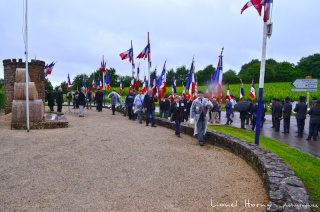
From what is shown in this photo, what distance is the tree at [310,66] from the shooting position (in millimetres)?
74875

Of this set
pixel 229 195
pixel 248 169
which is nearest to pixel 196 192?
pixel 229 195

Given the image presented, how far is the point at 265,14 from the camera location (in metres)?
8.04

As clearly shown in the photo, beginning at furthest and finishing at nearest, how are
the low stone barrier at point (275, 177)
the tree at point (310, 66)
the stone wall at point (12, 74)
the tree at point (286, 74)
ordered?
the tree at point (286, 74) → the tree at point (310, 66) → the stone wall at point (12, 74) → the low stone barrier at point (275, 177)

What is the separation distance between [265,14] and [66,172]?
22.1 ft

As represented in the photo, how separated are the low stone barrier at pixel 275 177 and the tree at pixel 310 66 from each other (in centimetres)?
7571

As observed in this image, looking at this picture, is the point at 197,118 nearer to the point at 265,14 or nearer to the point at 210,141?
the point at 210,141

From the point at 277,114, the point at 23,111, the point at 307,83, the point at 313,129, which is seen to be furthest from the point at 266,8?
the point at 307,83

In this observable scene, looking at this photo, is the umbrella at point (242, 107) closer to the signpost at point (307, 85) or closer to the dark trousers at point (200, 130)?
the signpost at point (307, 85)

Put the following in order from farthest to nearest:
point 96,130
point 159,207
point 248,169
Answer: point 96,130 → point 248,169 → point 159,207

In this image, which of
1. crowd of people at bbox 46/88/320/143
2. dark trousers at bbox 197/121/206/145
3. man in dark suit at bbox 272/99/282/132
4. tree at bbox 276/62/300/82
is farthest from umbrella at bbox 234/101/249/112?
tree at bbox 276/62/300/82

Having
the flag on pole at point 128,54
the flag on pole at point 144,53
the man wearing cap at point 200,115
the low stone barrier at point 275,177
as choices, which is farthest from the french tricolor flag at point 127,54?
the low stone barrier at point 275,177

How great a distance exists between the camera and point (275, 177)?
16.7ft

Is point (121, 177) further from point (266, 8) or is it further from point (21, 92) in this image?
point (21, 92)

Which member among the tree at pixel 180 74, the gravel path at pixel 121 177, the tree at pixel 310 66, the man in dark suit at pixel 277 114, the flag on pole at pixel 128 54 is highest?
the tree at pixel 310 66
